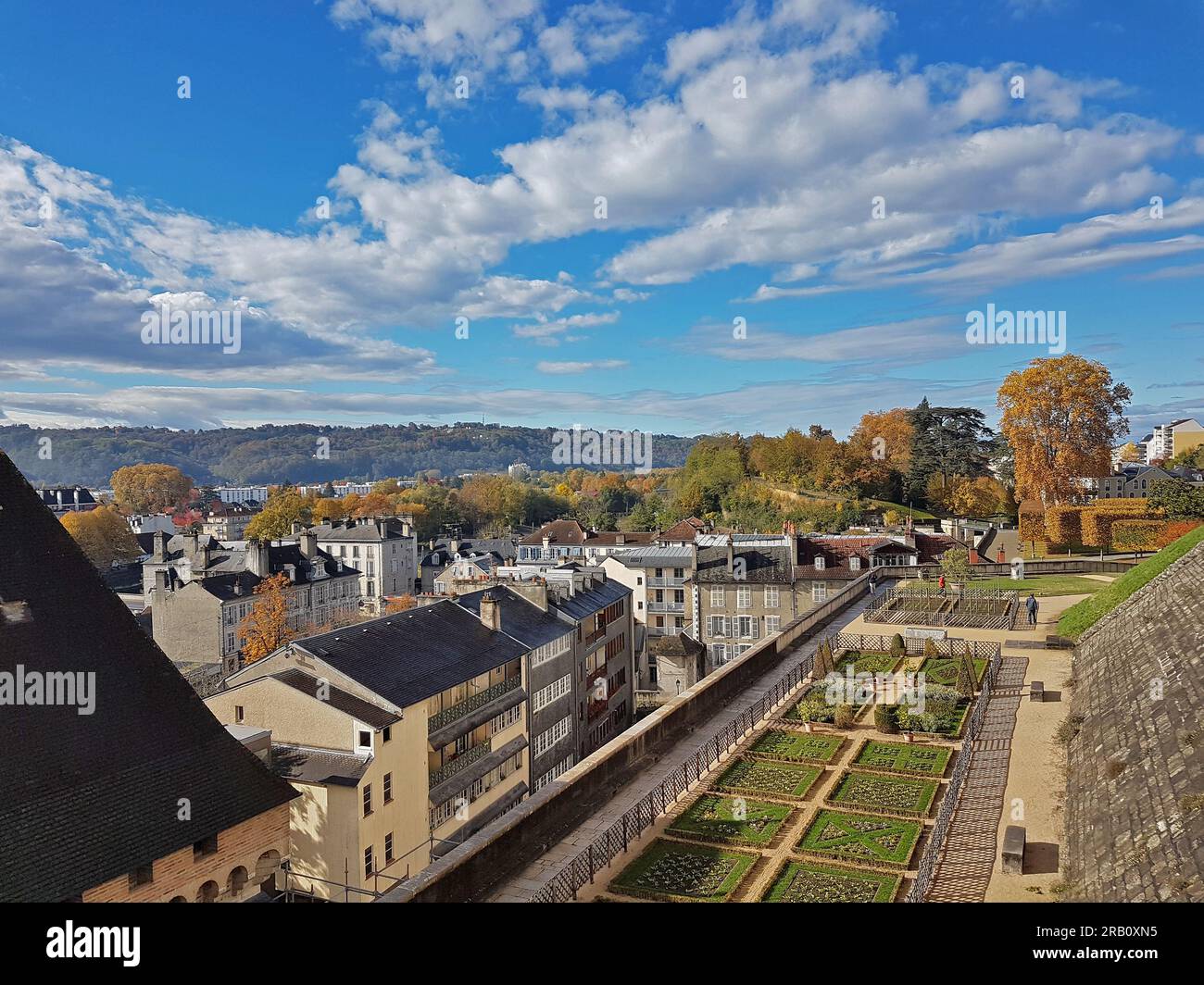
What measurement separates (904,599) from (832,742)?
17.1 metres

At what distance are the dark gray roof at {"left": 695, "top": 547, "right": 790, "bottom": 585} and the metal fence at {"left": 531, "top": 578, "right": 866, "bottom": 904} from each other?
99.4ft

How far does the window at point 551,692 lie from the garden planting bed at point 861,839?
74.1 feet

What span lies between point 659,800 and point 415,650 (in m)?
17.2

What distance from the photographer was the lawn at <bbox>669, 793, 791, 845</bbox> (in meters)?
12.7

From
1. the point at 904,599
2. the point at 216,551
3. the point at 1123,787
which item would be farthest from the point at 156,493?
the point at 1123,787

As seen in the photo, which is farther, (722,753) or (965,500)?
(965,500)

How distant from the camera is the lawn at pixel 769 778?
14453 millimetres

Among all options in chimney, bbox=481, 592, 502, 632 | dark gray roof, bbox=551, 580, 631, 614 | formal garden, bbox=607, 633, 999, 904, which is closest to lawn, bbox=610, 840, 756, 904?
formal garden, bbox=607, 633, 999, 904

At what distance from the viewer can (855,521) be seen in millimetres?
73938

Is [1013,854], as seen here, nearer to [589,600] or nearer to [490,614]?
[490,614]

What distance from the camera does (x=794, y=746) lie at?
55.0 feet

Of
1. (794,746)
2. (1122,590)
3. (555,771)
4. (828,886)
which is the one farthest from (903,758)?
(555,771)
